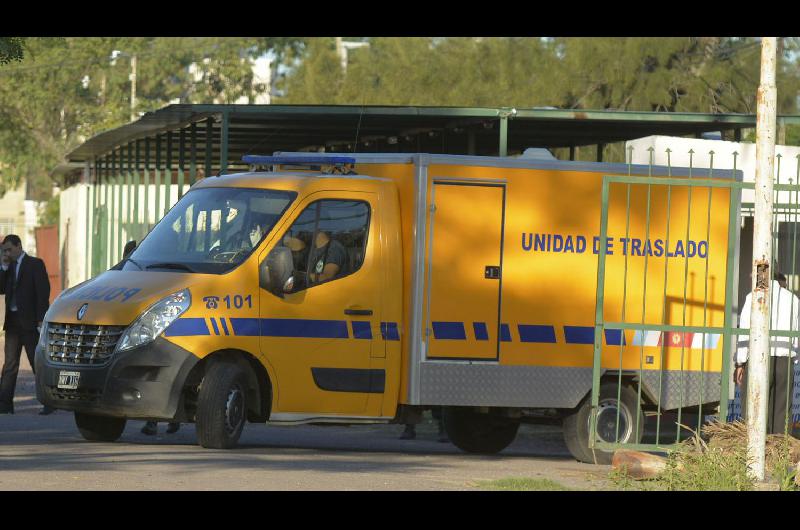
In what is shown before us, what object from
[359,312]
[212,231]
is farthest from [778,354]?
[212,231]

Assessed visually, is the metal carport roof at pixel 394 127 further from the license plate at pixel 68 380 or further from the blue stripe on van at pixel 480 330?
the license plate at pixel 68 380

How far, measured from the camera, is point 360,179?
→ 1277 cm

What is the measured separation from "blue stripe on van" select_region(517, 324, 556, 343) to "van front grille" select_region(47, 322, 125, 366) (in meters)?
3.51

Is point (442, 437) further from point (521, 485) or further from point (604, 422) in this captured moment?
point (521, 485)

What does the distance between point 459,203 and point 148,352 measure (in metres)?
3.02

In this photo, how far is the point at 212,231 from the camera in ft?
41.5

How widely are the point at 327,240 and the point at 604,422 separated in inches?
122

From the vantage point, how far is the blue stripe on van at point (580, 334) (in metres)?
13.2

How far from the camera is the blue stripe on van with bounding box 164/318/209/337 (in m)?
12.0

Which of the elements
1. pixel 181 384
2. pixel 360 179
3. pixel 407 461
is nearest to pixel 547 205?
pixel 360 179

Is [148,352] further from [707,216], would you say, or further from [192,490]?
[707,216]

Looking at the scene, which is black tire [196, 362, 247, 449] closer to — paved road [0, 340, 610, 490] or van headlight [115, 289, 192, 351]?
paved road [0, 340, 610, 490]

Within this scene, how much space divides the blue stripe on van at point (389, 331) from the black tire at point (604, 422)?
190 centimetres

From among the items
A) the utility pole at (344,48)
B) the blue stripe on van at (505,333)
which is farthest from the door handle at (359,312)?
the utility pole at (344,48)
